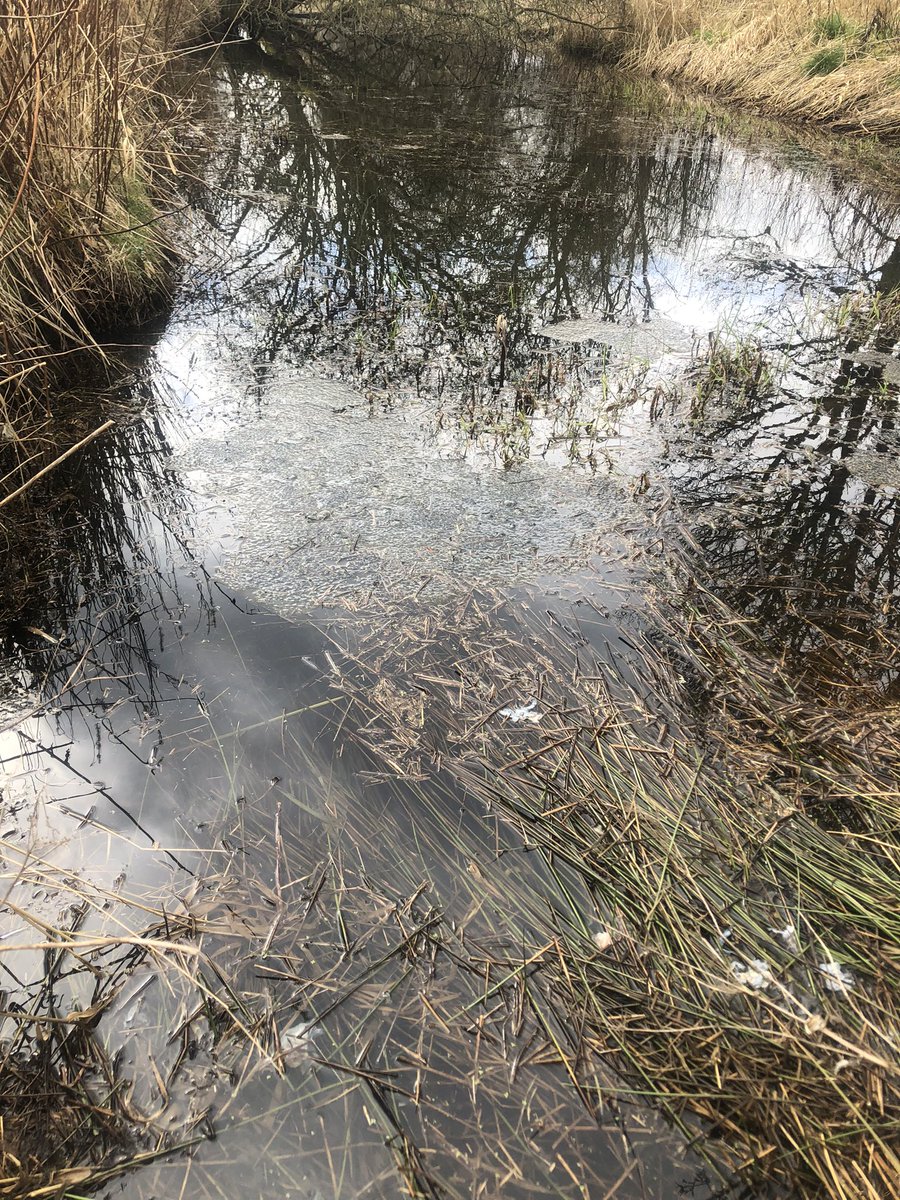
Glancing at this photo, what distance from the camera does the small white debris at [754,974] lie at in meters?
1.33

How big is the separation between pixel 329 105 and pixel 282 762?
8.13m

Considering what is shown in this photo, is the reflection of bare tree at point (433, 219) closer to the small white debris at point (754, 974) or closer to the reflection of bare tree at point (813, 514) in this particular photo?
the reflection of bare tree at point (813, 514)

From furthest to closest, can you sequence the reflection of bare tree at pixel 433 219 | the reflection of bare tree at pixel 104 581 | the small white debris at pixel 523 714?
the reflection of bare tree at pixel 433 219 < the reflection of bare tree at pixel 104 581 < the small white debris at pixel 523 714

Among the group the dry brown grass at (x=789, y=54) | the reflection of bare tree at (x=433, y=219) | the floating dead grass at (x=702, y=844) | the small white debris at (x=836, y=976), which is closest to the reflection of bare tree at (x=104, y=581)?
the floating dead grass at (x=702, y=844)

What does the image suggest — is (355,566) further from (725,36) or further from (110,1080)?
(725,36)

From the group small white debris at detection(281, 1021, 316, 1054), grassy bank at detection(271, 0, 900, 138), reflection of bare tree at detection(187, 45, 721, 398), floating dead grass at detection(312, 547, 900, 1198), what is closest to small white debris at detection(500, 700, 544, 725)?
floating dead grass at detection(312, 547, 900, 1198)

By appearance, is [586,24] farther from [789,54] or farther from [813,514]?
[813,514]

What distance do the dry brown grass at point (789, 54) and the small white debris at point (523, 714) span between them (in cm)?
823

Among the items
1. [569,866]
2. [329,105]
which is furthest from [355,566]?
[329,105]

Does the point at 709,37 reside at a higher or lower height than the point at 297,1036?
higher

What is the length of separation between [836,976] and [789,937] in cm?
10

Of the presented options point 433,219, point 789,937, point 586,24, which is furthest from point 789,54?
point 789,937

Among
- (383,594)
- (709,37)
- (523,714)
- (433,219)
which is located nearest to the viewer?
(523,714)

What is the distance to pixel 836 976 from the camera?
1344mm
